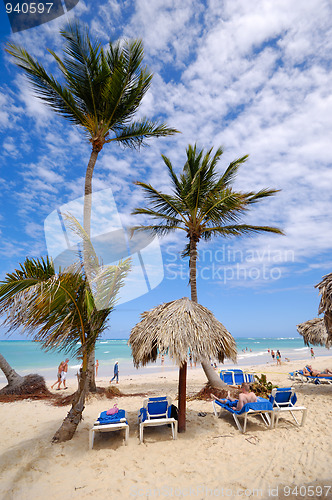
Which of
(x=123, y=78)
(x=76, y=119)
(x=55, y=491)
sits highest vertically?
(x=123, y=78)

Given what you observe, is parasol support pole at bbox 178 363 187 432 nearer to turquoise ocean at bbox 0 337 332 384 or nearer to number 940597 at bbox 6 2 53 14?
turquoise ocean at bbox 0 337 332 384

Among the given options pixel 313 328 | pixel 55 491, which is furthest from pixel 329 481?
pixel 313 328

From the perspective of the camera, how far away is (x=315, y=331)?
49.1 feet

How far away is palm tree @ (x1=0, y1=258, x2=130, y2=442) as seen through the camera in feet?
13.4

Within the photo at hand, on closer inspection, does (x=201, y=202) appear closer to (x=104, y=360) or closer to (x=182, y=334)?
(x=182, y=334)

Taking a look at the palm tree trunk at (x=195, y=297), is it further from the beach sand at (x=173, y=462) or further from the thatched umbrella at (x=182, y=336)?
the thatched umbrella at (x=182, y=336)

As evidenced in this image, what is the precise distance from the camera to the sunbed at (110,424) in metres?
4.71

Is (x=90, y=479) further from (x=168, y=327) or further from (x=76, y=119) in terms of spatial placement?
(x=76, y=119)

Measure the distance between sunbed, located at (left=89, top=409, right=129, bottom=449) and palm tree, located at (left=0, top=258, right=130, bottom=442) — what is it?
429 mm

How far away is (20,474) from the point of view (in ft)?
12.8

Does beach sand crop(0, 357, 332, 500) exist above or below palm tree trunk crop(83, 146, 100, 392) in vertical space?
below

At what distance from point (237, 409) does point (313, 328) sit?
11.9m

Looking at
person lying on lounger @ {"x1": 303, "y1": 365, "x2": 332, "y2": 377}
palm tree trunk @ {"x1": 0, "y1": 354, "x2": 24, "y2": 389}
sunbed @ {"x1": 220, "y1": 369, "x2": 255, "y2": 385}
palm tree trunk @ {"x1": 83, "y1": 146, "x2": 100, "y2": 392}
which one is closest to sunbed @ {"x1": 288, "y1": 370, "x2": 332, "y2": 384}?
person lying on lounger @ {"x1": 303, "y1": 365, "x2": 332, "y2": 377}

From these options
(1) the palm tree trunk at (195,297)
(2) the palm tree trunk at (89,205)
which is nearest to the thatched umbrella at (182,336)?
(1) the palm tree trunk at (195,297)
